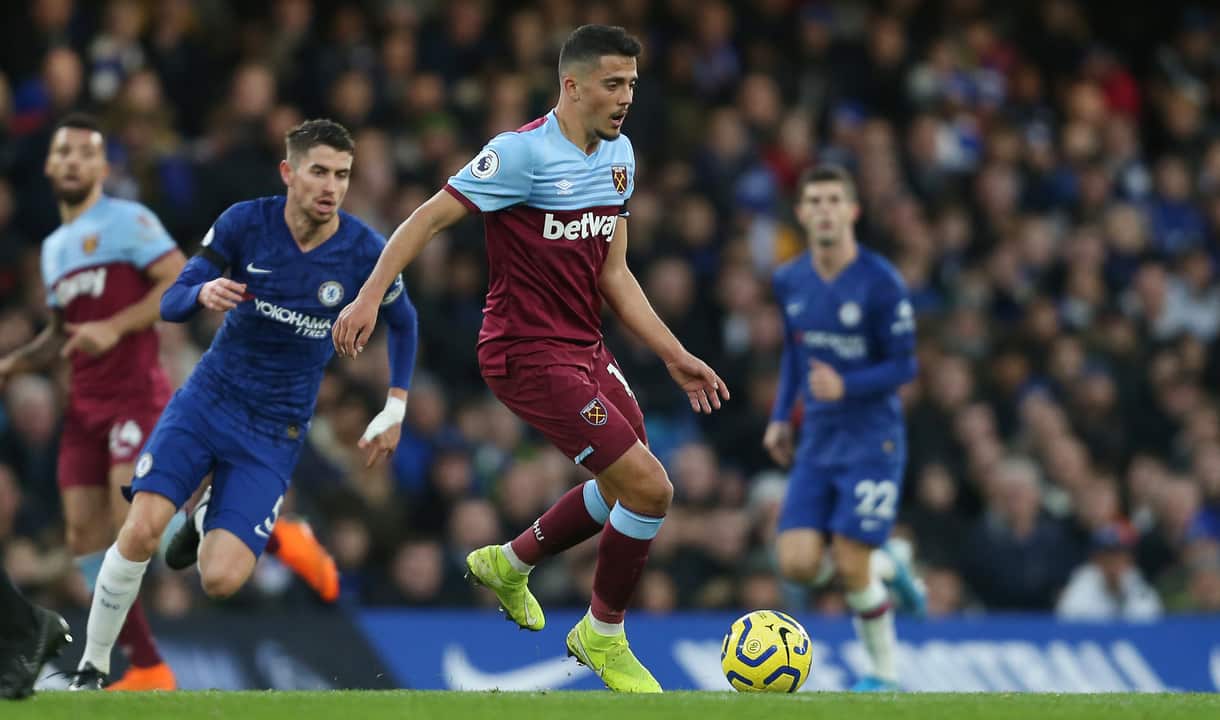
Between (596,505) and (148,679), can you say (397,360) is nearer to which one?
(596,505)

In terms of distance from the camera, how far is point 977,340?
15594 mm

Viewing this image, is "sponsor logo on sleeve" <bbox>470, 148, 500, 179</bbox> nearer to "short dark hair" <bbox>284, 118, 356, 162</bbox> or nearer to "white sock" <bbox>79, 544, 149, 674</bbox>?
"short dark hair" <bbox>284, 118, 356, 162</bbox>

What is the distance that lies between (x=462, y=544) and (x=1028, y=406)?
202 inches

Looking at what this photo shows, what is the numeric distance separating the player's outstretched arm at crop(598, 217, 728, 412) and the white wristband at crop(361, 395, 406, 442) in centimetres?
99

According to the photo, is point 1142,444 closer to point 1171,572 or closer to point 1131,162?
point 1171,572

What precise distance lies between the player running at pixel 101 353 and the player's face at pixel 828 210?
11.1ft

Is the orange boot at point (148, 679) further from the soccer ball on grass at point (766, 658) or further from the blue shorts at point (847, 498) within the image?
the blue shorts at point (847, 498)

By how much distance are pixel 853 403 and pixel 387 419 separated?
3.36m

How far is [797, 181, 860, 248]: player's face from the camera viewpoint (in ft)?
34.2

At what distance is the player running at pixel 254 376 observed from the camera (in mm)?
8000

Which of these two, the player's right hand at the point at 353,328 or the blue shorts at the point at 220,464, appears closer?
the player's right hand at the point at 353,328

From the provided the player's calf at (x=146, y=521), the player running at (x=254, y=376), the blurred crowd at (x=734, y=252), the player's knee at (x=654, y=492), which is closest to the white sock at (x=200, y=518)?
the player running at (x=254, y=376)

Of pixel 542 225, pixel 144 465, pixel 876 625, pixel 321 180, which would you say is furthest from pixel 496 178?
pixel 876 625

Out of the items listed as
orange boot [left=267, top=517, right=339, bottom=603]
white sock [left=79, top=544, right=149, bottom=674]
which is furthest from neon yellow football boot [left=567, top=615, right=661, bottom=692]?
orange boot [left=267, top=517, right=339, bottom=603]
